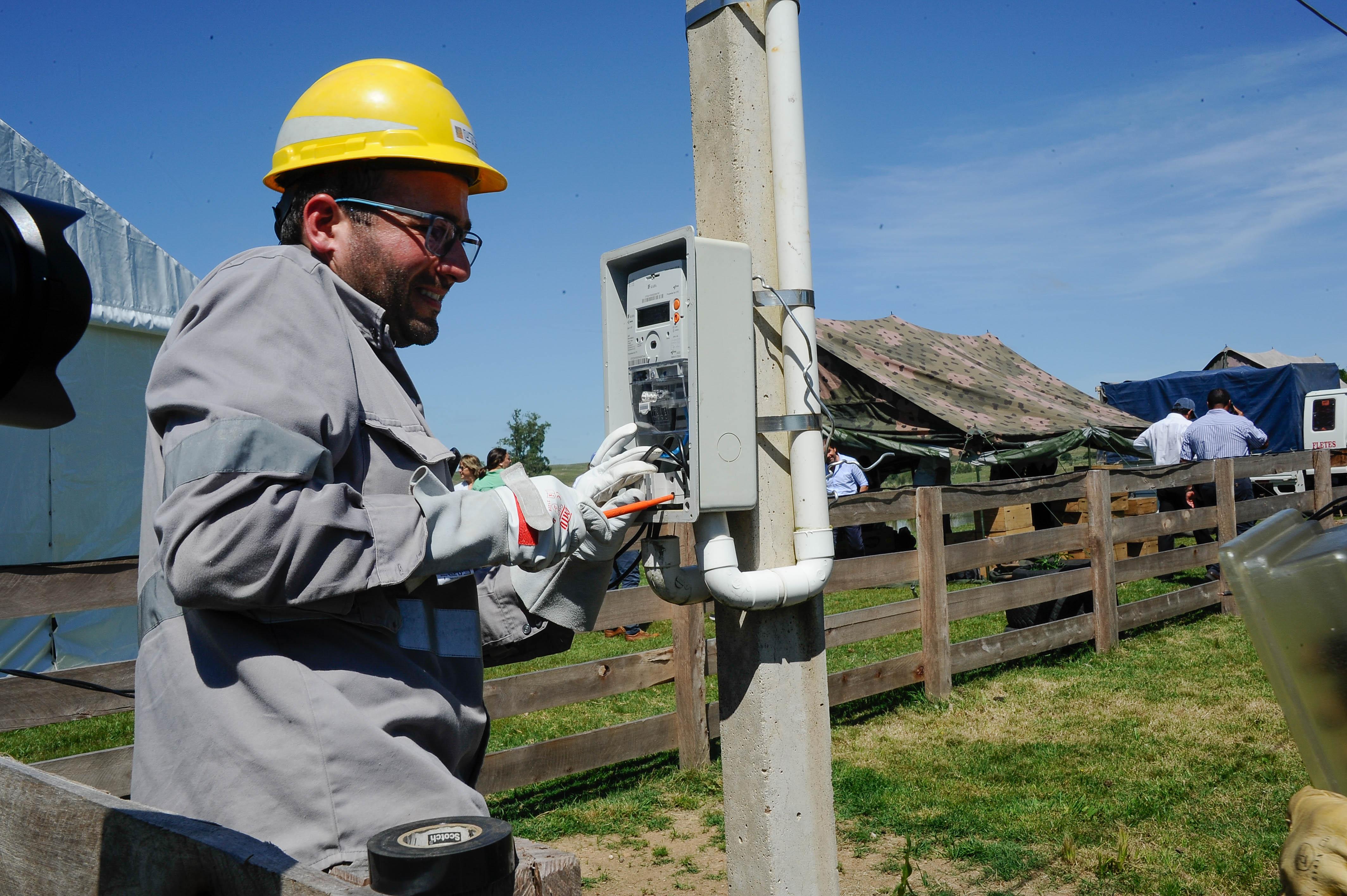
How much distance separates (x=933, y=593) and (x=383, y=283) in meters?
5.35

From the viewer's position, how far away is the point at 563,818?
4863 millimetres

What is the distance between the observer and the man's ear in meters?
1.91

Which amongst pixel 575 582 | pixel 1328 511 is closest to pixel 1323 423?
pixel 1328 511

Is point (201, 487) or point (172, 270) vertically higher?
point (172, 270)

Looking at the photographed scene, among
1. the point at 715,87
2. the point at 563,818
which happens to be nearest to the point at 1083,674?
the point at 563,818

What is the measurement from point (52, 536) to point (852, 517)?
6.56 m

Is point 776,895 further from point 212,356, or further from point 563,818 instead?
point 563,818

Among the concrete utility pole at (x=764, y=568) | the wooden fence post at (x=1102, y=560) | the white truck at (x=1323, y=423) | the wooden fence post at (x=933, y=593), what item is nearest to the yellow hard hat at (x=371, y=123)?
the concrete utility pole at (x=764, y=568)

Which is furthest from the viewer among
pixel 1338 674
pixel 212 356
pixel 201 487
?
pixel 1338 674

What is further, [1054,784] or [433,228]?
[1054,784]

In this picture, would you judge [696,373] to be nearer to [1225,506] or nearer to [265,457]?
[265,457]

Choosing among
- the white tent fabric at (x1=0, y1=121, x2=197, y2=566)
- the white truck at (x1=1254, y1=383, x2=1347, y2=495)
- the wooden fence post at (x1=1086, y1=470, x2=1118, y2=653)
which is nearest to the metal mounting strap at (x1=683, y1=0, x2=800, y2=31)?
the wooden fence post at (x1=1086, y1=470, x2=1118, y2=653)

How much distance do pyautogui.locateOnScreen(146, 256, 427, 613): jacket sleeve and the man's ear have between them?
212 millimetres

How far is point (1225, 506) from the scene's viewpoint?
31.5 feet
